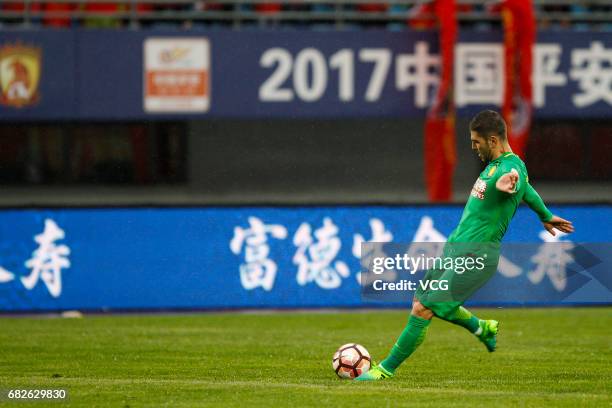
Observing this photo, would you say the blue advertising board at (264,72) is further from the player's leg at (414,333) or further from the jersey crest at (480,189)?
the player's leg at (414,333)

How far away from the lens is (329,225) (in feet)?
51.6

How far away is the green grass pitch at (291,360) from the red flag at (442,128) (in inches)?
117

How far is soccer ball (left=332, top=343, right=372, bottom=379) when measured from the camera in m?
9.18

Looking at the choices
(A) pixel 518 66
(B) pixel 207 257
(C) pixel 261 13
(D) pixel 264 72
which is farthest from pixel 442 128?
(B) pixel 207 257

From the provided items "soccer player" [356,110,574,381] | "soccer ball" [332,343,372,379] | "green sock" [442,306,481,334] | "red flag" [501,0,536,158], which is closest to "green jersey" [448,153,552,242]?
"soccer player" [356,110,574,381]

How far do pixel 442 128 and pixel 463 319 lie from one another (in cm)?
967

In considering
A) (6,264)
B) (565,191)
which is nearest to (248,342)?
(6,264)

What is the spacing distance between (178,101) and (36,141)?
3.44 metres

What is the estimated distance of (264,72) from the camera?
18.4m

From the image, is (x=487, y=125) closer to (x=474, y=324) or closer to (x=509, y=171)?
(x=509, y=171)

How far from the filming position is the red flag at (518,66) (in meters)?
18.0

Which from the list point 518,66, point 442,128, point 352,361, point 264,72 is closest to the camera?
point 352,361

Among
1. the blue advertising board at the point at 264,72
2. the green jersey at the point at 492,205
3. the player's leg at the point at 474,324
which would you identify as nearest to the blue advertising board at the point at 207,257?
the blue advertising board at the point at 264,72

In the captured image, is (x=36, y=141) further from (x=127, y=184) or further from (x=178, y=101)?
(x=178, y=101)
